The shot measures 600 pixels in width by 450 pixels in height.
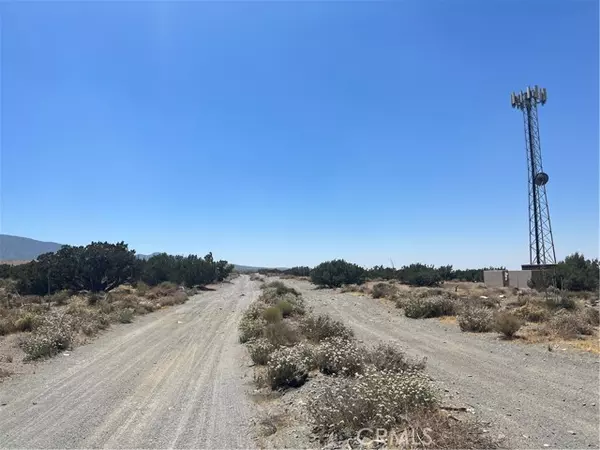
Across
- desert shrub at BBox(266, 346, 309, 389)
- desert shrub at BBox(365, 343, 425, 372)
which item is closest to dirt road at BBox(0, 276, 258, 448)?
desert shrub at BBox(266, 346, 309, 389)

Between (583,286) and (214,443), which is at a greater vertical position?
(583,286)

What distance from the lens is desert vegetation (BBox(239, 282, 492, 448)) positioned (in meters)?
6.82

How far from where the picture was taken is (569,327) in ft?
56.6

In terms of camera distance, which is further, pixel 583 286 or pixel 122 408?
pixel 583 286

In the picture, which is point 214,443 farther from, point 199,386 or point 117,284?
point 117,284

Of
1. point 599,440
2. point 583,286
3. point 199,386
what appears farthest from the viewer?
point 583,286

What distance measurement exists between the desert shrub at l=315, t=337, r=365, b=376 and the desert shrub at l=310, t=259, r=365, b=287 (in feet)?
Answer: 151

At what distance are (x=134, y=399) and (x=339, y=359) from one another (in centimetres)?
480

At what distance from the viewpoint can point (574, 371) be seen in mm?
11633

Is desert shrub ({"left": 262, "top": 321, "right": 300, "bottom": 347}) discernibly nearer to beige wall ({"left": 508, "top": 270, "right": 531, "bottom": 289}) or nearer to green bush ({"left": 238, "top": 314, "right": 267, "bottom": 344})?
green bush ({"left": 238, "top": 314, "right": 267, "bottom": 344})

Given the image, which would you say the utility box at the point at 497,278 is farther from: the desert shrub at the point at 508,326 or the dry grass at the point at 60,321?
the dry grass at the point at 60,321

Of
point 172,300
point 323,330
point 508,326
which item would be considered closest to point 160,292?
point 172,300

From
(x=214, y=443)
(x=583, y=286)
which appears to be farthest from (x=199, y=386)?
(x=583, y=286)

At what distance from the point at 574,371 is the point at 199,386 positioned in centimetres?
932
